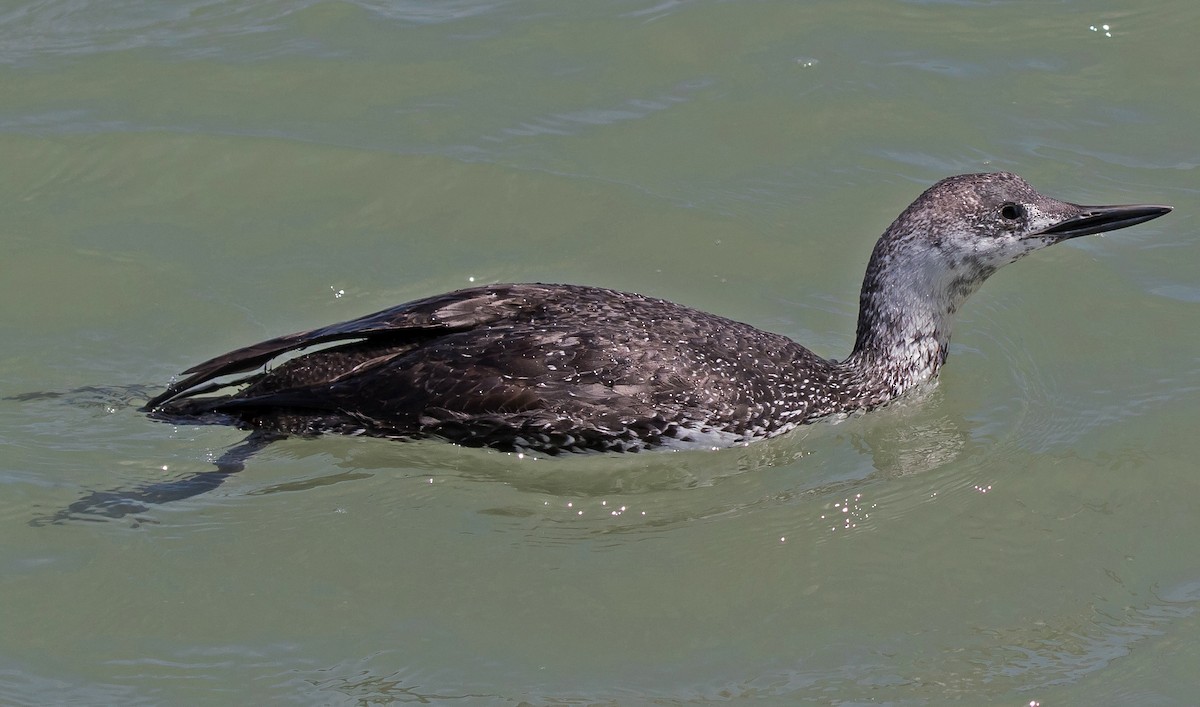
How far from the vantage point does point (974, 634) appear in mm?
6453

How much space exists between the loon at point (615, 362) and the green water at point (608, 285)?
210mm

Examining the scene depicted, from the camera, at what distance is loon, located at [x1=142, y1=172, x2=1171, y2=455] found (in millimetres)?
7336

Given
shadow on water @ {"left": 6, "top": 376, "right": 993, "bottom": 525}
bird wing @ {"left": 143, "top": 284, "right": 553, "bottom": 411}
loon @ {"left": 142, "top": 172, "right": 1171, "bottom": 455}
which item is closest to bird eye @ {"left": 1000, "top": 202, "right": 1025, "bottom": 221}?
loon @ {"left": 142, "top": 172, "right": 1171, "bottom": 455}

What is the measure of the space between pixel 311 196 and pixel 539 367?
297 centimetres

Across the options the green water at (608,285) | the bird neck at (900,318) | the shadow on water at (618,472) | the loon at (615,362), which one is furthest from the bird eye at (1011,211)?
the shadow on water at (618,472)

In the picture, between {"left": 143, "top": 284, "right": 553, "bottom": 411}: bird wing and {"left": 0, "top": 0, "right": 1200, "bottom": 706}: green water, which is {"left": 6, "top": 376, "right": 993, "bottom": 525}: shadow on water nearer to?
{"left": 0, "top": 0, "right": 1200, "bottom": 706}: green water

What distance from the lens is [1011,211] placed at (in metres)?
7.87

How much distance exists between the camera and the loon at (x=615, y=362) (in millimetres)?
7336

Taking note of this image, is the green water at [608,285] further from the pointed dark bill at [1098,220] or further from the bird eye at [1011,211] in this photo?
the bird eye at [1011,211]

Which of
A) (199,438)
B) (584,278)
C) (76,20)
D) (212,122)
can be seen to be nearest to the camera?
(199,438)

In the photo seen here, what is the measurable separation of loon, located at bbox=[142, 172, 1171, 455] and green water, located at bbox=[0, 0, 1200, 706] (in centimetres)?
21

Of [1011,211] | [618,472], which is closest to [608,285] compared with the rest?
[618,472]

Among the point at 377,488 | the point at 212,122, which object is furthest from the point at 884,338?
the point at 212,122

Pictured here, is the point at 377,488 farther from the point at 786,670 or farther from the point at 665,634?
the point at 786,670
